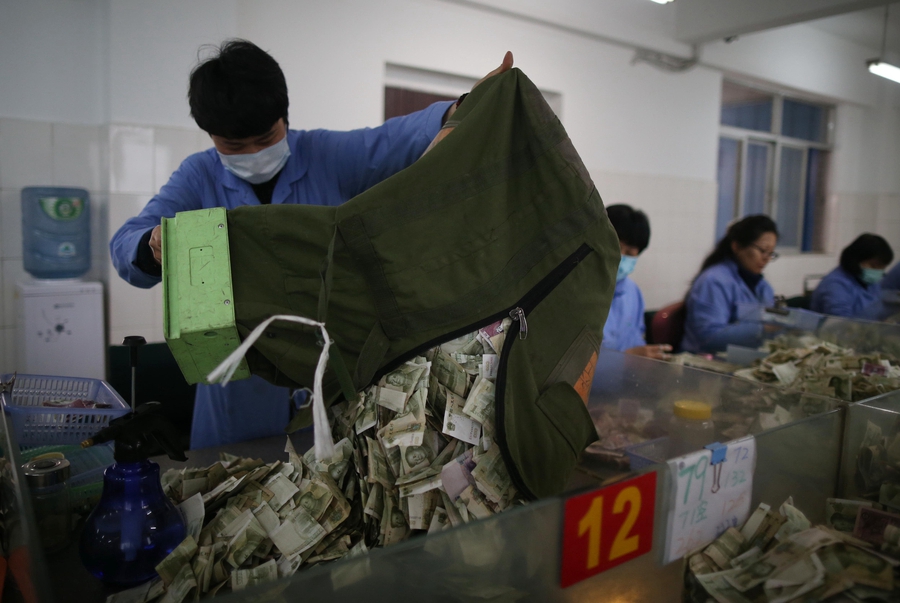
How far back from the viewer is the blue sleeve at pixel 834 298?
3771mm

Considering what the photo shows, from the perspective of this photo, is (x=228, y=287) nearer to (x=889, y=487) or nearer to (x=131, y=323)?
(x=889, y=487)

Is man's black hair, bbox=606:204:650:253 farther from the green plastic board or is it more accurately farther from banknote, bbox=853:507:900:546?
the green plastic board

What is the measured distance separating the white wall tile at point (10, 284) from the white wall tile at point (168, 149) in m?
0.74

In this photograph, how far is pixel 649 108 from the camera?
4.95 metres

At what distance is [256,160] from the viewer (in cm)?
151

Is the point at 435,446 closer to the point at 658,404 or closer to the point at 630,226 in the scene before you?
the point at 658,404

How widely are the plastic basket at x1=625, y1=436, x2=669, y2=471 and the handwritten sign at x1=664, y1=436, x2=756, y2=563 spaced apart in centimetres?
34

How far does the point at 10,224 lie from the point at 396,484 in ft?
9.66

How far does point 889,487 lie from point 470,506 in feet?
2.57

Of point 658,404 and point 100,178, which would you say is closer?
point 658,404

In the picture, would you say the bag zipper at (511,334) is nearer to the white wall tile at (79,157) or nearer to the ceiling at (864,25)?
the white wall tile at (79,157)

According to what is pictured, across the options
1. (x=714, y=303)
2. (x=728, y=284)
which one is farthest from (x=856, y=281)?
(x=714, y=303)

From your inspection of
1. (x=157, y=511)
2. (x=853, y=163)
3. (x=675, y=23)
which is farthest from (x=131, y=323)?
(x=853, y=163)

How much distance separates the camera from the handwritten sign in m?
0.86
